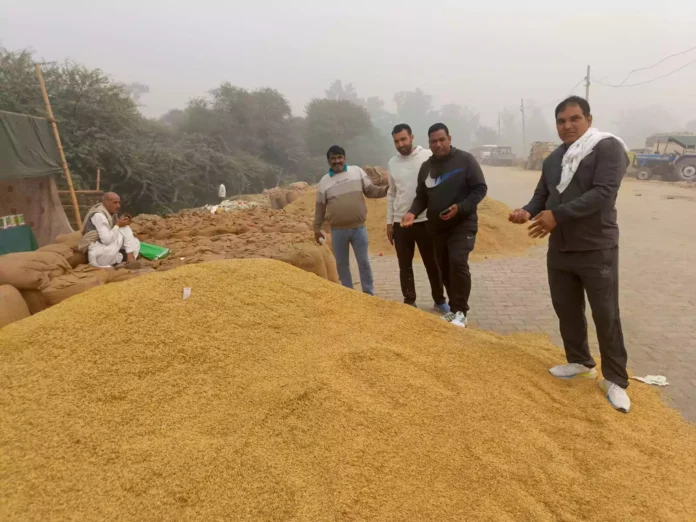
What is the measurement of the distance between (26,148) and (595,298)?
719 centimetres

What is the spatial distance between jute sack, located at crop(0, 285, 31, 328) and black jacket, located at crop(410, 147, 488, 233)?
283 cm

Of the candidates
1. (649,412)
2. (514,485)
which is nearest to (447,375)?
(514,485)

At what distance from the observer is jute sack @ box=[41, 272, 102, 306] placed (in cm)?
308

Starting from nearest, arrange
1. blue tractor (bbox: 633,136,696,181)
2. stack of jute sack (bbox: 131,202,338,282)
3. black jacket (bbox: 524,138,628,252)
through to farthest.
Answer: black jacket (bbox: 524,138,628,252)
stack of jute sack (bbox: 131,202,338,282)
blue tractor (bbox: 633,136,696,181)

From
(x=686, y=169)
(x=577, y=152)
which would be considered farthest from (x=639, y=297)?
(x=686, y=169)

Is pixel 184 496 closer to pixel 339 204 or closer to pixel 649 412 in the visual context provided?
pixel 649 412

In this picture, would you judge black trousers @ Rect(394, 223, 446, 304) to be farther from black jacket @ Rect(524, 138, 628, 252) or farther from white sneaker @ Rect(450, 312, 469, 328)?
black jacket @ Rect(524, 138, 628, 252)

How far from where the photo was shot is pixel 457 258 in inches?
136

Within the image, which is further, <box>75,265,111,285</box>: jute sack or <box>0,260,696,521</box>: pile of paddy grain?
<box>75,265,111,285</box>: jute sack

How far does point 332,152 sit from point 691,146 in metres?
21.7

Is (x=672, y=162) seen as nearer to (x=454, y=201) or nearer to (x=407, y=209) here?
(x=407, y=209)

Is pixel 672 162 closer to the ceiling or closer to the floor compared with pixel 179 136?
closer to the floor

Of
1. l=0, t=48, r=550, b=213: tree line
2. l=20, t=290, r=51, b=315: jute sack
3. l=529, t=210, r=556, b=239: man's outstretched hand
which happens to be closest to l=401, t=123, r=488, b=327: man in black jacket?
l=529, t=210, r=556, b=239: man's outstretched hand

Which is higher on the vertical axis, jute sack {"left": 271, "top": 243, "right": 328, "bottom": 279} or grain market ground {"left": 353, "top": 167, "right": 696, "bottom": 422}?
jute sack {"left": 271, "top": 243, "right": 328, "bottom": 279}
